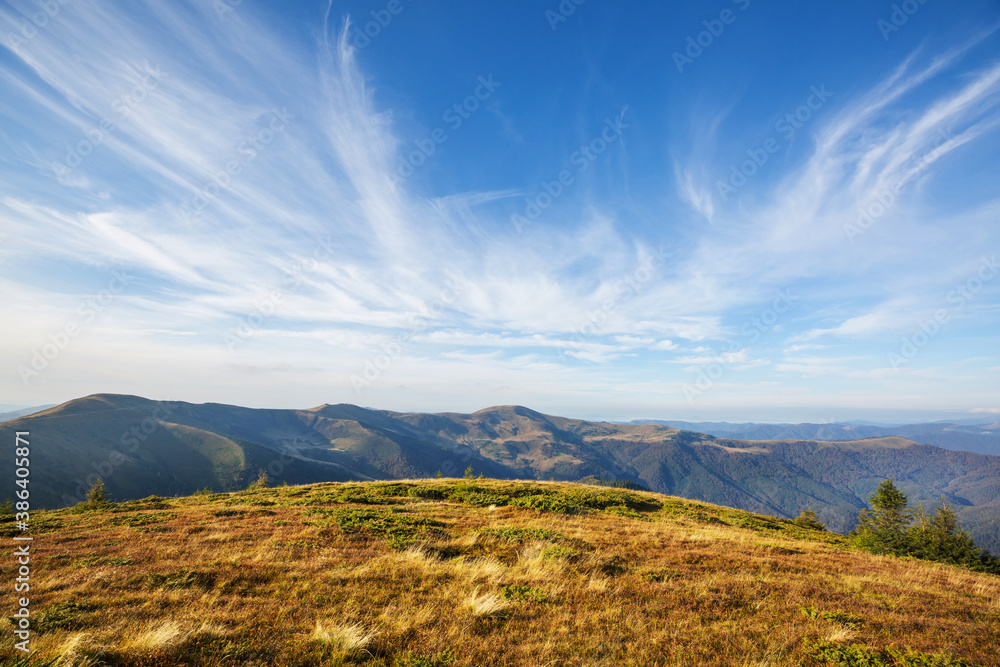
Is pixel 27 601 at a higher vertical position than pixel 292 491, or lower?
higher

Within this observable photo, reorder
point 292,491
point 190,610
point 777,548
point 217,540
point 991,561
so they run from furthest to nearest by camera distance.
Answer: point 292,491, point 991,561, point 777,548, point 217,540, point 190,610

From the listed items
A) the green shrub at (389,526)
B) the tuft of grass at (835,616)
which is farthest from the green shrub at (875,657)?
the green shrub at (389,526)

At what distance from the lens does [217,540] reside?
14.1 meters

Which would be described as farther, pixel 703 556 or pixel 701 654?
pixel 703 556

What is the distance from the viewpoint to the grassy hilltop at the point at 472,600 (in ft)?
21.9

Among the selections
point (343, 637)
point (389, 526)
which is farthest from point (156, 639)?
point (389, 526)

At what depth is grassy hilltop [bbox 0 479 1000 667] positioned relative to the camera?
21.9ft

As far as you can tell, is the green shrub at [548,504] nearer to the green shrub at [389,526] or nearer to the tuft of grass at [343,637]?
the green shrub at [389,526]

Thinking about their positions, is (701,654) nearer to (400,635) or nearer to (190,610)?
(400,635)

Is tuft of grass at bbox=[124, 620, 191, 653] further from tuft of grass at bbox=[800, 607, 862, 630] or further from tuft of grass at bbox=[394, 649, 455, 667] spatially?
tuft of grass at bbox=[800, 607, 862, 630]

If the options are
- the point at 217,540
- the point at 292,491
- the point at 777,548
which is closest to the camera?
the point at 217,540

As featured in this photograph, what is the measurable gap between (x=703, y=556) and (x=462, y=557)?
913 centimetres

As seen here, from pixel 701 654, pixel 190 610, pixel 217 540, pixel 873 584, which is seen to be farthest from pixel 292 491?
pixel 873 584

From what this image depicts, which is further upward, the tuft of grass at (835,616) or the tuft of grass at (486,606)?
the tuft of grass at (486,606)
